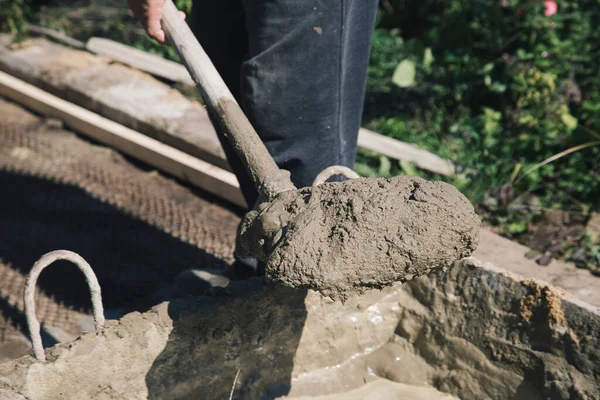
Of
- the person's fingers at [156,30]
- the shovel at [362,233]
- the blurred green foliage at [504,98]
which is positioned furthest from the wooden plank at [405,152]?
the shovel at [362,233]

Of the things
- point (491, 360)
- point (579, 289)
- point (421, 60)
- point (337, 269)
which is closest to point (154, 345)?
point (337, 269)

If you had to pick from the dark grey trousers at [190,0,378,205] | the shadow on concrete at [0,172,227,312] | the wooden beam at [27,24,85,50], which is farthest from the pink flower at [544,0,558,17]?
the wooden beam at [27,24,85,50]

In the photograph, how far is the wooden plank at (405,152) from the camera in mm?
3350

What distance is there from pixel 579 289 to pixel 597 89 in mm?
1711

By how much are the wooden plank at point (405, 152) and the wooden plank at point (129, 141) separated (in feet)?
2.42

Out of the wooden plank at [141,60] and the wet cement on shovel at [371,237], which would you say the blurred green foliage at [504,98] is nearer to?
the wooden plank at [141,60]

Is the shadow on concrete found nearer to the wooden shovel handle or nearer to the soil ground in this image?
the soil ground

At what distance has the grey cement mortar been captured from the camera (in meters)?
1.79

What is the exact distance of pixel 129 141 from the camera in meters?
3.60

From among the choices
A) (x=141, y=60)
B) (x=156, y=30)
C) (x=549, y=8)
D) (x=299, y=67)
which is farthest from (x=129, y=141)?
(x=549, y=8)

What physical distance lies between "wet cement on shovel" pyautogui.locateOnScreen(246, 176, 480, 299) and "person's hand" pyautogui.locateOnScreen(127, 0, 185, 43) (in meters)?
0.85

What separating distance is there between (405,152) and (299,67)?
58.0 inches

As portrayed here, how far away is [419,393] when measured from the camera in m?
2.21

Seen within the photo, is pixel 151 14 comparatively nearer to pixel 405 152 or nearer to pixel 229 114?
pixel 229 114
